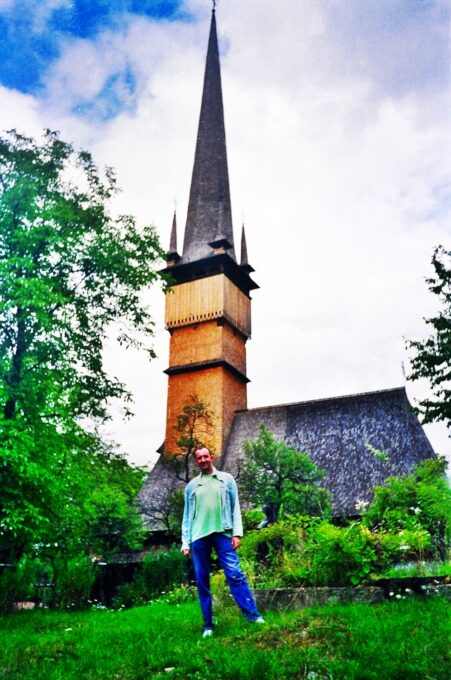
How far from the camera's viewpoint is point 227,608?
6934 mm

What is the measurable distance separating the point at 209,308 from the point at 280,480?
1410 centimetres

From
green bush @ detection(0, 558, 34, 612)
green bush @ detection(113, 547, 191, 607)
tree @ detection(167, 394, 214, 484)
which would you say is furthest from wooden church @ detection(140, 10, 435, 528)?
green bush @ detection(0, 558, 34, 612)

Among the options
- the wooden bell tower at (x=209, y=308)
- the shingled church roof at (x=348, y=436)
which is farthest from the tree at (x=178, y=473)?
the shingled church roof at (x=348, y=436)

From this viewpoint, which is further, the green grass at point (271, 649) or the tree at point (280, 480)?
the tree at point (280, 480)

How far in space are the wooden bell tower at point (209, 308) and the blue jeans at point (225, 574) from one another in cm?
2526

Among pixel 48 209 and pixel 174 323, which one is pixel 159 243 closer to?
pixel 48 209

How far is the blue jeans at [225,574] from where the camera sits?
577cm

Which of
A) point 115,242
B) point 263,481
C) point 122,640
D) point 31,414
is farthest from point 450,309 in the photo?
point 122,640

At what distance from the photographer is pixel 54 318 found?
13289 millimetres

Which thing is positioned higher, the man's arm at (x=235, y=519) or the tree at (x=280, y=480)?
the tree at (x=280, y=480)

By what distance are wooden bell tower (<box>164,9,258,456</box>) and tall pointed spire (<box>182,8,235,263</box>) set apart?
7 cm

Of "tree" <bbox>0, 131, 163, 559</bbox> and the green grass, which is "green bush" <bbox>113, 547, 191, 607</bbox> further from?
the green grass

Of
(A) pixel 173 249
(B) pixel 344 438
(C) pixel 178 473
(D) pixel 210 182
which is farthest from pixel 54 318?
(D) pixel 210 182

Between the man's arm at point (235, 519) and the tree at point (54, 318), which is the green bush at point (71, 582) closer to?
the tree at point (54, 318)
